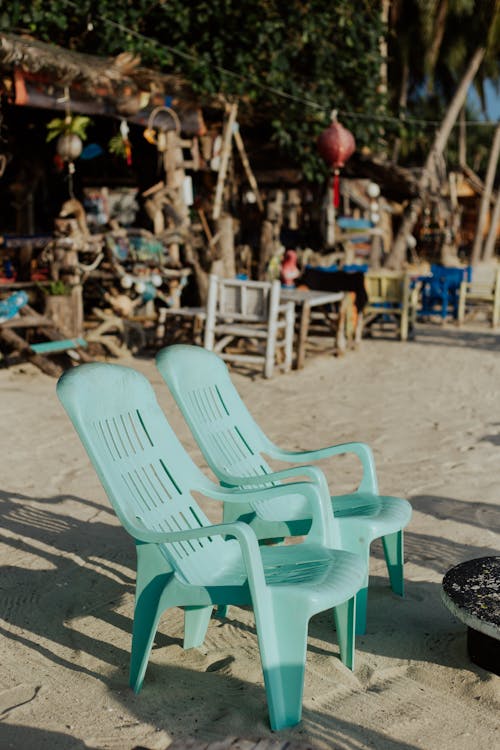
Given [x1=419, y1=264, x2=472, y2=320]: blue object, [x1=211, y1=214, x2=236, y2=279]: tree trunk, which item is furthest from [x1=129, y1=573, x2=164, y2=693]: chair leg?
[x1=419, y1=264, x2=472, y2=320]: blue object

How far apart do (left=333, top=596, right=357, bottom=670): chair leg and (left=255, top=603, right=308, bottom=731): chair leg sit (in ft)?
1.20

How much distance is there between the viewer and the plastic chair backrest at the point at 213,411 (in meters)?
3.46

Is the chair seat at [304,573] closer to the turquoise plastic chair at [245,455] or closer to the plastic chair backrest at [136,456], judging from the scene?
the plastic chair backrest at [136,456]

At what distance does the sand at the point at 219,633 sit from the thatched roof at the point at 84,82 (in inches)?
160

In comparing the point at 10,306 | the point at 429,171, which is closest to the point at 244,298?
the point at 10,306

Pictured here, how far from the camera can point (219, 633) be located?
3258 millimetres

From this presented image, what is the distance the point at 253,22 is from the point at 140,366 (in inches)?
283

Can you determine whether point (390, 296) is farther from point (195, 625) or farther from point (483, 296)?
point (195, 625)

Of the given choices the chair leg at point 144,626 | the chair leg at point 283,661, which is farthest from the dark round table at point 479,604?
the chair leg at point 144,626

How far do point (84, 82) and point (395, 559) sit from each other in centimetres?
756

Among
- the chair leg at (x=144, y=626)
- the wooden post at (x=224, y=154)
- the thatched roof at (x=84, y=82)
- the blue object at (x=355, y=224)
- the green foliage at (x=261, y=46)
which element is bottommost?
the chair leg at (x=144, y=626)

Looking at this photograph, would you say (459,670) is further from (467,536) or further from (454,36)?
(454,36)

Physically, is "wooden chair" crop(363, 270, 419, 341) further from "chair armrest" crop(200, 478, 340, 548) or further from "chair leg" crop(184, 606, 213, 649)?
"chair leg" crop(184, 606, 213, 649)

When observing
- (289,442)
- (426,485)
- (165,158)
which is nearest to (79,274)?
(165,158)
